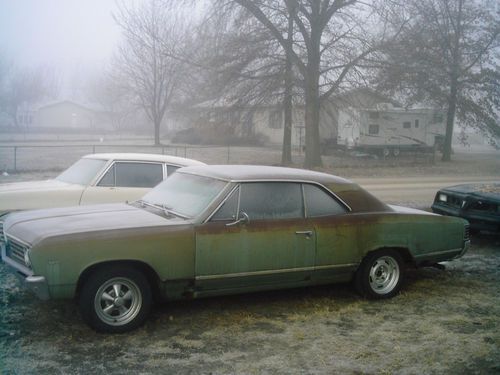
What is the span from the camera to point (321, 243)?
18.7 ft

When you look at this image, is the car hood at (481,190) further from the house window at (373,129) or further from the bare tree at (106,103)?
the bare tree at (106,103)

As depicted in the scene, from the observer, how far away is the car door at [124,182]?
779 cm

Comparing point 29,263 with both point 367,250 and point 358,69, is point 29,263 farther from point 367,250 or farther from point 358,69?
point 358,69

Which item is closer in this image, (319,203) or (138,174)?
(319,203)

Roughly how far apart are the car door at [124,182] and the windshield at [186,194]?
180 centimetres

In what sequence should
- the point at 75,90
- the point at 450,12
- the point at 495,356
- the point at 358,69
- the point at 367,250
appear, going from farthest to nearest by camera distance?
the point at 75,90 < the point at 450,12 < the point at 358,69 < the point at 367,250 < the point at 495,356

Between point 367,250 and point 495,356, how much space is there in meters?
1.77

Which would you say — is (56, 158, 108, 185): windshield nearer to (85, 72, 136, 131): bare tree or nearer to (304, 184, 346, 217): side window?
(304, 184, 346, 217): side window

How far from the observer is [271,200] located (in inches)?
222

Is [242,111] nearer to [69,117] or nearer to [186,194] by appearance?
[186,194]

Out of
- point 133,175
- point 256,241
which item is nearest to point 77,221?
point 256,241

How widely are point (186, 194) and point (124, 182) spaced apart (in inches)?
104

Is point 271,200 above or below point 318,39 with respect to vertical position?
below

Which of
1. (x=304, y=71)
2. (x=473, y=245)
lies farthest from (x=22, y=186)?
(x=304, y=71)
